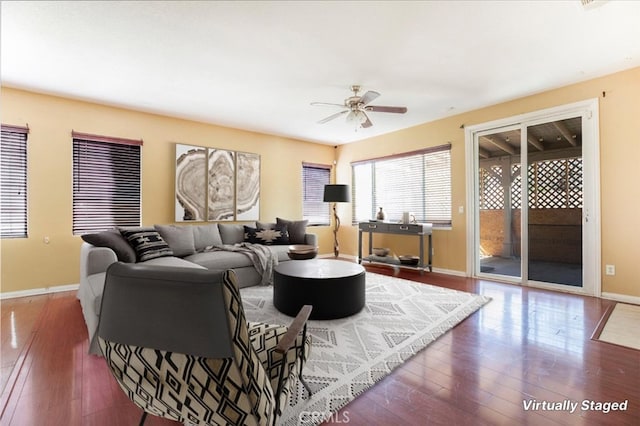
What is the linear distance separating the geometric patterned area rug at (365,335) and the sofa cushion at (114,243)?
1333 mm

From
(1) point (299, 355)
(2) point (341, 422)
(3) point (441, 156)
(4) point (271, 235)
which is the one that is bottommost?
(2) point (341, 422)

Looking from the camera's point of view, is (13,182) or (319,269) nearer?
(319,269)

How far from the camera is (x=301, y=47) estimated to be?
111 inches

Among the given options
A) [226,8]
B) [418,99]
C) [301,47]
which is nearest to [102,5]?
[226,8]

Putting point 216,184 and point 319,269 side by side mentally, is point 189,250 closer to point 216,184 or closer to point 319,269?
point 216,184

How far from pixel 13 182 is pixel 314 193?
15.6 feet

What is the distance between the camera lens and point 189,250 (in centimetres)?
403

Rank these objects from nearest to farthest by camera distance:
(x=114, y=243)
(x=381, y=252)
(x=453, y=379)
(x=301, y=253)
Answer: (x=453, y=379)
(x=114, y=243)
(x=301, y=253)
(x=381, y=252)

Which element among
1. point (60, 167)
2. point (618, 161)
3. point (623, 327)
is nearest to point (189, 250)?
point (60, 167)

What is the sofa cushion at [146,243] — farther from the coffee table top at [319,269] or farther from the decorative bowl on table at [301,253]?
the decorative bowl on table at [301,253]

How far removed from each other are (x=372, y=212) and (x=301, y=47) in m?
4.15

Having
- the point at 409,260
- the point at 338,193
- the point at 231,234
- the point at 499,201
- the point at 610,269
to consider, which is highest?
the point at 338,193

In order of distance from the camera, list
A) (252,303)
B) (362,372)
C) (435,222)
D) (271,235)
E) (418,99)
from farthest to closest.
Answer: (435,222), (271,235), (418,99), (252,303), (362,372)

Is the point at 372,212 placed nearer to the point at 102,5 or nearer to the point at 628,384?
the point at 628,384
